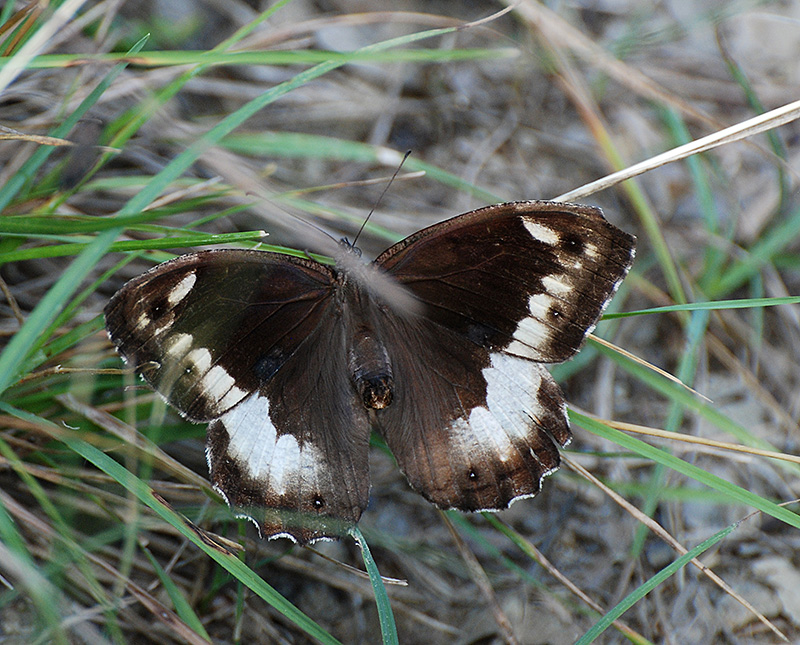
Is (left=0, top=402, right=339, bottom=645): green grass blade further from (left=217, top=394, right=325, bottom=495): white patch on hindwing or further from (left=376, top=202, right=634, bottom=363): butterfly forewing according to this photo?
(left=376, top=202, right=634, bottom=363): butterfly forewing

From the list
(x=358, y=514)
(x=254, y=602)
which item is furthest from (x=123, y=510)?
(x=358, y=514)

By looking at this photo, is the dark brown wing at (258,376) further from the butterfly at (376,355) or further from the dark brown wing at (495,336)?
the dark brown wing at (495,336)

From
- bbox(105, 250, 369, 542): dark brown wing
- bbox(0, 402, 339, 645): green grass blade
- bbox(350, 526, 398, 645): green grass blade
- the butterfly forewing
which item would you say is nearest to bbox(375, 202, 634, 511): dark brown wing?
the butterfly forewing

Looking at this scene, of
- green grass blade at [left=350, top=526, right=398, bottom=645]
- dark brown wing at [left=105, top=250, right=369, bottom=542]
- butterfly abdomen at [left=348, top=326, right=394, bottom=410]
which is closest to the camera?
green grass blade at [left=350, top=526, right=398, bottom=645]

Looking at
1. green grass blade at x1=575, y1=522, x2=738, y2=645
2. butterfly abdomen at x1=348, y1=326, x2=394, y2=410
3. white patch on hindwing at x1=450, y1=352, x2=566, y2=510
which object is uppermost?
butterfly abdomen at x1=348, y1=326, x2=394, y2=410

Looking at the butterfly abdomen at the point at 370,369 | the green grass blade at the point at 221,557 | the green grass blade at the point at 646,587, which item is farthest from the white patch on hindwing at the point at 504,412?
the green grass blade at the point at 221,557

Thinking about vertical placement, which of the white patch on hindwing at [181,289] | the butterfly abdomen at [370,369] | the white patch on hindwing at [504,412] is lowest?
the white patch on hindwing at [504,412]

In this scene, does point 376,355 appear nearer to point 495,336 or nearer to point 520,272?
point 495,336
